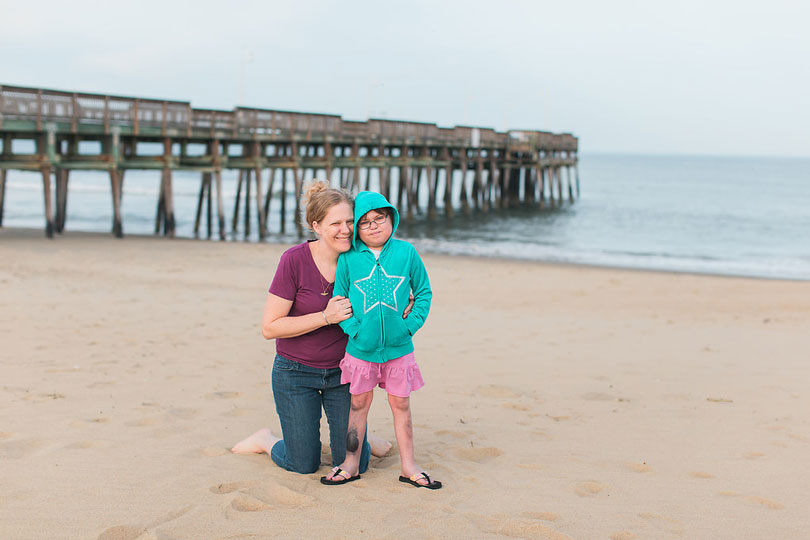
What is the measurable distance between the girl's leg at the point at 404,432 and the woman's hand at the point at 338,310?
50 cm

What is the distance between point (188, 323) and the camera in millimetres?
8562

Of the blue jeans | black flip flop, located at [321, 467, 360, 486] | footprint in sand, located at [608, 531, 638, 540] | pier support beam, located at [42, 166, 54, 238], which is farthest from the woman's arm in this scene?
pier support beam, located at [42, 166, 54, 238]

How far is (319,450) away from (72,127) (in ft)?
53.1

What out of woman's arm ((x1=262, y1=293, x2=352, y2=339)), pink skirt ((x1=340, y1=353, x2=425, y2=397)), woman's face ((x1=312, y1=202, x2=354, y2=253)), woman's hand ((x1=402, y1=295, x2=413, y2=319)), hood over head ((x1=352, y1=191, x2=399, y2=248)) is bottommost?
pink skirt ((x1=340, y1=353, x2=425, y2=397))

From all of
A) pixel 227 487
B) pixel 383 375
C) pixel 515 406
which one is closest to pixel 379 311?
pixel 383 375

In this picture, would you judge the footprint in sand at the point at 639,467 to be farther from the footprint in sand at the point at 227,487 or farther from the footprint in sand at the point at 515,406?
the footprint in sand at the point at 227,487

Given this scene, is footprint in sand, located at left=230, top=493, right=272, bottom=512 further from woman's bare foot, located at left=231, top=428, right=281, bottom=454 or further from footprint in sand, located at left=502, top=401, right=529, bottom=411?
footprint in sand, located at left=502, top=401, right=529, bottom=411

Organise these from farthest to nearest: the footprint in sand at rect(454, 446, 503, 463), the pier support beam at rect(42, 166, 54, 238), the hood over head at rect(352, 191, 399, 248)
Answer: the pier support beam at rect(42, 166, 54, 238), the footprint in sand at rect(454, 446, 503, 463), the hood over head at rect(352, 191, 399, 248)

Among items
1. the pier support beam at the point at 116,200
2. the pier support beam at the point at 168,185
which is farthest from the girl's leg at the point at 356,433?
the pier support beam at the point at 168,185

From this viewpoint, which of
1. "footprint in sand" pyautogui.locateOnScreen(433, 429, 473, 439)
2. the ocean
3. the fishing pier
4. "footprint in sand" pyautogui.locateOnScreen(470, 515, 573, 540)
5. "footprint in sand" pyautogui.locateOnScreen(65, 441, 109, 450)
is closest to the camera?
"footprint in sand" pyautogui.locateOnScreen(470, 515, 573, 540)

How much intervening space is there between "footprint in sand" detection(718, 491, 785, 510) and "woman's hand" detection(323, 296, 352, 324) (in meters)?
2.15

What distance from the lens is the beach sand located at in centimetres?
340

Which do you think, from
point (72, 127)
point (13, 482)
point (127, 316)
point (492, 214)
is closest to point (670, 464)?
point (13, 482)

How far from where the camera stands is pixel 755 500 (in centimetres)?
384
